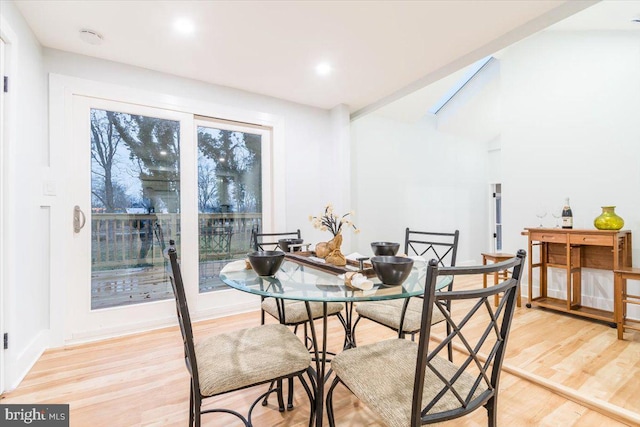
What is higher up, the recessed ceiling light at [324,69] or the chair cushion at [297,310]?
the recessed ceiling light at [324,69]

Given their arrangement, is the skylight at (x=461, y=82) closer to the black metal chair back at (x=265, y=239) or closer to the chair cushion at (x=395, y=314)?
the black metal chair back at (x=265, y=239)

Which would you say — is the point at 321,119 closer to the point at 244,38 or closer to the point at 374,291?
the point at 244,38

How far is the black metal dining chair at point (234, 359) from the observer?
1.14m

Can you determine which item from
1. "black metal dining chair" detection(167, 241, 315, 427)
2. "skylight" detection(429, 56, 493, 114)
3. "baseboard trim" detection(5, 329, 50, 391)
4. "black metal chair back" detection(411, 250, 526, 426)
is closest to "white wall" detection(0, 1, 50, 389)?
"baseboard trim" detection(5, 329, 50, 391)

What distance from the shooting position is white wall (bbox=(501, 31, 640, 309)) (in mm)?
2949

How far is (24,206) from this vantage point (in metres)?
2.04

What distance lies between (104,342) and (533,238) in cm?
433

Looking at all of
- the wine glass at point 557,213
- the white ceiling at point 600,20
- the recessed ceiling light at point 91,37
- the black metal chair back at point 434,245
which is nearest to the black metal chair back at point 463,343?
the black metal chair back at point 434,245

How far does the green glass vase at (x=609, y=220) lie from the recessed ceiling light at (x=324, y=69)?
2.95 m

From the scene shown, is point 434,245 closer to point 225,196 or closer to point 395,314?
point 395,314

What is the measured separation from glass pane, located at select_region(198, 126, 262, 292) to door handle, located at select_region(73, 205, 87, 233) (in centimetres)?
97

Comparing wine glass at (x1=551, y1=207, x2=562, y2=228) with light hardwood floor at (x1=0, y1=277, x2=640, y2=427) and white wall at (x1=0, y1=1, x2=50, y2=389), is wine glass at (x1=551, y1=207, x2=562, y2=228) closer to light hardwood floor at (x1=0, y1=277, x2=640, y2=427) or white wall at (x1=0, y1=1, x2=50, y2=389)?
light hardwood floor at (x1=0, y1=277, x2=640, y2=427)

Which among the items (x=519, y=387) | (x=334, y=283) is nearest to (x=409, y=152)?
(x=519, y=387)

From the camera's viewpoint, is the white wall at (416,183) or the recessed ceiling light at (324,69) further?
the white wall at (416,183)
